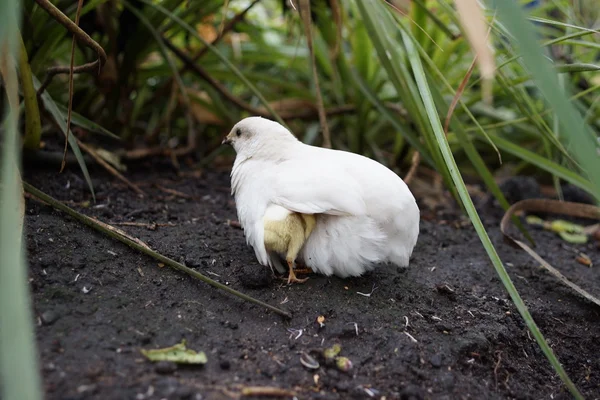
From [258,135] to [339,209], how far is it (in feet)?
1.67

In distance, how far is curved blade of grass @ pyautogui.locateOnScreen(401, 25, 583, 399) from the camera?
48.7 inches

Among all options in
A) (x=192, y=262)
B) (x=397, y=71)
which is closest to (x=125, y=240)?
(x=192, y=262)

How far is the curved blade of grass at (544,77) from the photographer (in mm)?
961

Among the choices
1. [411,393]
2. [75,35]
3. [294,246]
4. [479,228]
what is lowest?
[411,393]

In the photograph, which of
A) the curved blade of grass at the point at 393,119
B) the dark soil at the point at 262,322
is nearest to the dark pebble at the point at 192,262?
the dark soil at the point at 262,322

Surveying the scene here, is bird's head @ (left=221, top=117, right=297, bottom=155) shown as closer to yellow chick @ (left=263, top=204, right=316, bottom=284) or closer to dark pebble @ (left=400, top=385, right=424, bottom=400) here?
yellow chick @ (left=263, top=204, right=316, bottom=284)

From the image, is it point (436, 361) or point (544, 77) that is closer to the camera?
point (544, 77)

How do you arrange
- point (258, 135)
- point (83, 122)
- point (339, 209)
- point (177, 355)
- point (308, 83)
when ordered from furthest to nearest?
point (308, 83) < point (83, 122) < point (258, 135) < point (339, 209) < point (177, 355)

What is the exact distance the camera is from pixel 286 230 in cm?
158

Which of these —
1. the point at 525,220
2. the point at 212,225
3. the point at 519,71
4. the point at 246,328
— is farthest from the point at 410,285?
the point at 519,71

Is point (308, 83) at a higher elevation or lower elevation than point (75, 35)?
lower

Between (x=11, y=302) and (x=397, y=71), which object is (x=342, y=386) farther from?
(x=397, y=71)

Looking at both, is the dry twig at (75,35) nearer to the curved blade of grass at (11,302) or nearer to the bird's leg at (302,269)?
the curved blade of grass at (11,302)

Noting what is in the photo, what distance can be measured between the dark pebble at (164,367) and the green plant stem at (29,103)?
951mm
